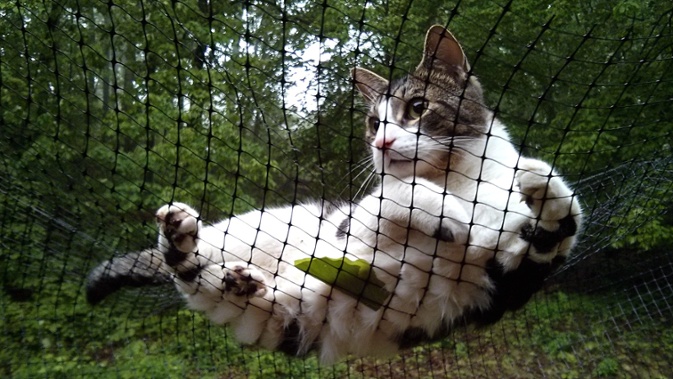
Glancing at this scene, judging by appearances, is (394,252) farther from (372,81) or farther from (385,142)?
(372,81)

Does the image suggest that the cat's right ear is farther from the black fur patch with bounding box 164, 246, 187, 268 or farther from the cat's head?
the black fur patch with bounding box 164, 246, 187, 268

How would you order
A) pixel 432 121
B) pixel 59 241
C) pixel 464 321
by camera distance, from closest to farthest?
1. pixel 464 321
2. pixel 432 121
3. pixel 59 241

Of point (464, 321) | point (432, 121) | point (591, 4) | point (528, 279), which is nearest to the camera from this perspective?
point (528, 279)

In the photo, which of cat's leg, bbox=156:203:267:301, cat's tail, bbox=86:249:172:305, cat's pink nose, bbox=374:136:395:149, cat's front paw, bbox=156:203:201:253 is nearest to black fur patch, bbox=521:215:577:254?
cat's pink nose, bbox=374:136:395:149

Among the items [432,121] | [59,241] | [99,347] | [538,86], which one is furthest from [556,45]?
[99,347]

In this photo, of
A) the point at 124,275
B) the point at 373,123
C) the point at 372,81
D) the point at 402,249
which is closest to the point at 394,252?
the point at 402,249

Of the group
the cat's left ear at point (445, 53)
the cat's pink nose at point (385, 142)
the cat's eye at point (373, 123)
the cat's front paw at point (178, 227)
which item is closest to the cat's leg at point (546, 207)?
the cat's pink nose at point (385, 142)

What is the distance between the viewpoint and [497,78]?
8.75 ft

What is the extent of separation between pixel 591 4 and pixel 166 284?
2.81 meters

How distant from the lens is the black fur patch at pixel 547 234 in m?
1.15

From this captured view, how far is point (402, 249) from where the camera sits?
1.30m

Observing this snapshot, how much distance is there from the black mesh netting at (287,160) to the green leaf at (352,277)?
54 centimetres

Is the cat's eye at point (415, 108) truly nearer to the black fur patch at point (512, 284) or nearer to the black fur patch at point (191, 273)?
the black fur patch at point (512, 284)

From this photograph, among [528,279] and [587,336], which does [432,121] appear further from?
[587,336]
